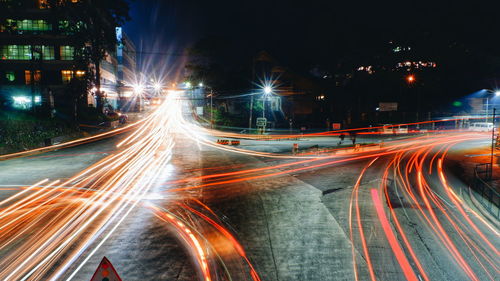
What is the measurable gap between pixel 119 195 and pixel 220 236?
20.3ft

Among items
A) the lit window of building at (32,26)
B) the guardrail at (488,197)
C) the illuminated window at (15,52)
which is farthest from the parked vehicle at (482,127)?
the illuminated window at (15,52)

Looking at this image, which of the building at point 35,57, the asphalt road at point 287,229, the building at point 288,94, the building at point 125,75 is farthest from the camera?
the building at point 125,75

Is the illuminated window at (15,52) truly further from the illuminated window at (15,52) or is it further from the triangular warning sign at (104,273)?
Result: the triangular warning sign at (104,273)

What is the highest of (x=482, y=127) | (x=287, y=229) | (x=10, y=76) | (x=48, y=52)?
(x=48, y=52)

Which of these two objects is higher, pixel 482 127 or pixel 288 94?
pixel 288 94

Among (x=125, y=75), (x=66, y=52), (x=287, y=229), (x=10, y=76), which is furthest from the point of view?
(x=125, y=75)

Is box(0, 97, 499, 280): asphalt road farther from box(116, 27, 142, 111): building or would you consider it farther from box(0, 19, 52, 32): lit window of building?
box(116, 27, 142, 111): building

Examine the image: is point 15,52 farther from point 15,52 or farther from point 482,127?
point 482,127

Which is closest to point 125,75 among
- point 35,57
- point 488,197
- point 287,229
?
point 35,57

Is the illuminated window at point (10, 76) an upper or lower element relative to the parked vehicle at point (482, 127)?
upper

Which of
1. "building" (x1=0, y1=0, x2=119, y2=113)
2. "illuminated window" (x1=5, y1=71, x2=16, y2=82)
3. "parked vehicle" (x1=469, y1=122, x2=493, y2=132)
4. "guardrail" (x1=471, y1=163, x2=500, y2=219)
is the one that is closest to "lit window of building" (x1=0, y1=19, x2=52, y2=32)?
"building" (x1=0, y1=0, x2=119, y2=113)

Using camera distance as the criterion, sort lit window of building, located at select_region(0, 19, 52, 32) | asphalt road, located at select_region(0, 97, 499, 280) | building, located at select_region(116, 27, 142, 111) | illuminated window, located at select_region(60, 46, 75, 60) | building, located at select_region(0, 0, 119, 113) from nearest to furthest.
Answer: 1. asphalt road, located at select_region(0, 97, 499, 280)
2. building, located at select_region(0, 0, 119, 113)
3. lit window of building, located at select_region(0, 19, 52, 32)
4. illuminated window, located at select_region(60, 46, 75, 60)
5. building, located at select_region(116, 27, 142, 111)

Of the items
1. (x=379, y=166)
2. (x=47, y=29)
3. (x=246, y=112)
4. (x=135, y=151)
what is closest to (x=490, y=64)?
(x=246, y=112)

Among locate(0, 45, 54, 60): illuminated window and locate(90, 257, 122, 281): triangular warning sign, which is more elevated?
locate(0, 45, 54, 60): illuminated window
